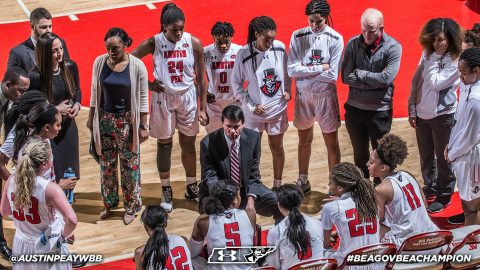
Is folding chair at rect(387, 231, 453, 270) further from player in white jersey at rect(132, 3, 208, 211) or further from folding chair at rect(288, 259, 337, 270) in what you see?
player in white jersey at rect(132, 3, 208, 211)

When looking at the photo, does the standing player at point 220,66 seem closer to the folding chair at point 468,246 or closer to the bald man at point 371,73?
the bald man at point 371,73

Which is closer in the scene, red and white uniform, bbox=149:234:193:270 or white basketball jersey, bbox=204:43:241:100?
red and white uniform, bbox=149:234:193:270

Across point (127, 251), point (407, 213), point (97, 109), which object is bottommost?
point (127, 251)

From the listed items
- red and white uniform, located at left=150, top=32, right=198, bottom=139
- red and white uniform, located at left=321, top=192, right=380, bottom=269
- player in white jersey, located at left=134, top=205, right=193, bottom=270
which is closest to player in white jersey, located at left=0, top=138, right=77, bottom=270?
player in white jersey, located at left=134, top=205, right=193, bottom=270

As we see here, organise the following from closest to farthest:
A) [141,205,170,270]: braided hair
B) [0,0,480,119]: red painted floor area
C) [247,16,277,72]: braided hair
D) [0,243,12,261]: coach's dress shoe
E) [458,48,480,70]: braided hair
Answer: [141,205,170,270]: braided hair, [458,48,480,70]: braided hair, [0,243,12,261]: coach's dress shoe, [247,16,277,72]: braided hair, [0,0,480,119]: red painted floor area

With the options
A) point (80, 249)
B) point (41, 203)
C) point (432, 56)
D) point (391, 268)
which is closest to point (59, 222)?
point (41, 203)

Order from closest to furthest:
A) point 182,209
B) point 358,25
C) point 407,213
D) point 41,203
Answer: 1. point 41,203
2. point 407,213
3. point 182,209
4. point 358,25

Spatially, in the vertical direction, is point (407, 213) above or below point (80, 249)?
above

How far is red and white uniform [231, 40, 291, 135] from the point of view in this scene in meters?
9.82

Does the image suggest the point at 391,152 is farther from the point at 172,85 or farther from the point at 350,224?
the point at 172,85

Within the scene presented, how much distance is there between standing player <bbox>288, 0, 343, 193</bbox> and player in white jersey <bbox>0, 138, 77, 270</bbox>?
132 inches

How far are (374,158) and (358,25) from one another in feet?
20.4

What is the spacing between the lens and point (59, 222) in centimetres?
752

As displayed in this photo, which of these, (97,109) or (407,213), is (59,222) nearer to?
(97,109)
